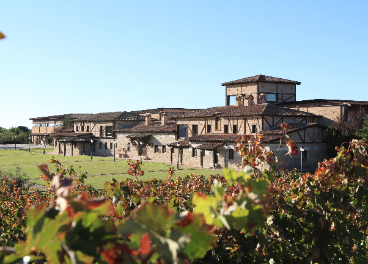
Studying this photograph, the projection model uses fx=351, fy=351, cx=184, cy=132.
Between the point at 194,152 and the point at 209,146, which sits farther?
the point at 194,152

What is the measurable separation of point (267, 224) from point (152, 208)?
108 inches

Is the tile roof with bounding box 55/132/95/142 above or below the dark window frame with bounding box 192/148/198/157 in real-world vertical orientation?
above

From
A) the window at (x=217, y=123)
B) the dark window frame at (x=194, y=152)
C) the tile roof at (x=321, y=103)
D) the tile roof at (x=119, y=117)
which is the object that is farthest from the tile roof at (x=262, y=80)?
the tile roof at (x=119, y=117)

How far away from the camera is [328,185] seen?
360 centimetres

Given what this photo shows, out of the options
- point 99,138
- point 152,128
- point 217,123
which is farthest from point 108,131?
point 217,123

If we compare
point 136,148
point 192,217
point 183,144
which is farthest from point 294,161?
point 192,217

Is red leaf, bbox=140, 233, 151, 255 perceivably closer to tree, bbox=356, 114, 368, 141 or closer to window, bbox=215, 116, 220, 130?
tree, bbox=356, 114, 368, 141

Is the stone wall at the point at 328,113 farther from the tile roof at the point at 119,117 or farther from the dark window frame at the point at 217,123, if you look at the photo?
the tile roof at the point at 119,117

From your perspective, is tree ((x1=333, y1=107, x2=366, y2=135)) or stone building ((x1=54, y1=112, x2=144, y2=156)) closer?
tree ((x1=333, y1=107, x2=366, y2=135))

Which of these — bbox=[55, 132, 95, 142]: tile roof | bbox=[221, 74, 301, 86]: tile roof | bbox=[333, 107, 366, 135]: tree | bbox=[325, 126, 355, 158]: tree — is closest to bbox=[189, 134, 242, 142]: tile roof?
bbox=[325, 126, 355, 158]: tree

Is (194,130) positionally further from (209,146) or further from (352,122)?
(352,122)

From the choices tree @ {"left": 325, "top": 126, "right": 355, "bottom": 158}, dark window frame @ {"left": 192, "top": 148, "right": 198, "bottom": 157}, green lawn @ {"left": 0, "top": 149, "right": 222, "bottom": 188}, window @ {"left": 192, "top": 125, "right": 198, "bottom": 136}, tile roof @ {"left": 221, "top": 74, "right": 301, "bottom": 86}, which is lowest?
green lawn @ {"left": 0, "top": 149, "right": 222, "bottom": 188}

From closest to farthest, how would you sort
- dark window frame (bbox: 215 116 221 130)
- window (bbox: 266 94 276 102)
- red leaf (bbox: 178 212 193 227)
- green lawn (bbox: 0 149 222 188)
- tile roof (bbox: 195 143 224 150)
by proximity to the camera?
red leaf (bbox: 178 212 193 227), green lawn (bbox: 0 149 222 188), tile roof (bbox: 195 143 224 150), dark window frame (bbox: 215 116 221 130), window (bbox: 266 94 276 102)

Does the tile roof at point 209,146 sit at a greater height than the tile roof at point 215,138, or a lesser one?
lesser
